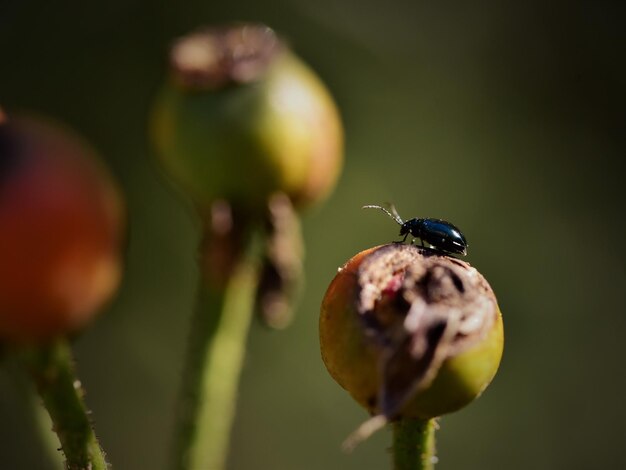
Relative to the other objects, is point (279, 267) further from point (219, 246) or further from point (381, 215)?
point (381, 215)

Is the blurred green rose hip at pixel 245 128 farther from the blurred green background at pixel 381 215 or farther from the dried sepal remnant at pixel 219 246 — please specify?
the blurred green background at pixel 381 215

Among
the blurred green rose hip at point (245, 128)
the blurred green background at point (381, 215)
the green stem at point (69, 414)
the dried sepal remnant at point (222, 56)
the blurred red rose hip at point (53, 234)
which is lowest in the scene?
the green stem at point (69, 414)

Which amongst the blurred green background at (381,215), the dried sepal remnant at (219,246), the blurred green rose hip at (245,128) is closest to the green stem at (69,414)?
the dried sepal remnant at (219,246)

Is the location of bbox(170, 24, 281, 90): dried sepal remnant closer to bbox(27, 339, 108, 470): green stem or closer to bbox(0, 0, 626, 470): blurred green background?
bbox(27, 339, 108, 470): green stem

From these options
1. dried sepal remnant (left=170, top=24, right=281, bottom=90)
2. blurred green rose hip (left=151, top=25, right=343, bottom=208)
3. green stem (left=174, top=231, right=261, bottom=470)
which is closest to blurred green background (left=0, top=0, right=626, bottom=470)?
dried sepal remnant (left=170, top=24, right=281, bottom=90)

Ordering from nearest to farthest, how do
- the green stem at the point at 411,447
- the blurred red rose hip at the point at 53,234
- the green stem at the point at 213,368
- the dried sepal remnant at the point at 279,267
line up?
the blurred red rose hip at the point at 53,234 < the green stem at the point at 213,368 < the dried sepal remnant at the point at 279,267 < the green stem at the point at 411,447

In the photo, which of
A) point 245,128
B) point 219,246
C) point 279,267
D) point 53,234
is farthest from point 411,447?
point 53,234
